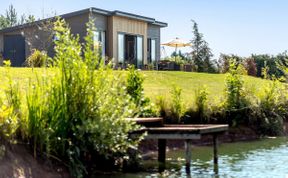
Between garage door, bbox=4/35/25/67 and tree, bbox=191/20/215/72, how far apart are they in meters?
11.7

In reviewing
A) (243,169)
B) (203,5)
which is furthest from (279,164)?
(203,5)

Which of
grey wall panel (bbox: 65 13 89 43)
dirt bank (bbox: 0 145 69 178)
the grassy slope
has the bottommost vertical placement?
dirt bank (bbox: 0 145 69 178)

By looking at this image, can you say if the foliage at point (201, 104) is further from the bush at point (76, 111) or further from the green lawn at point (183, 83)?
the bush at point (76, 111)

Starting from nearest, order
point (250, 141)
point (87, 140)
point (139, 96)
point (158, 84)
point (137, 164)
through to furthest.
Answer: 1. point (87, 140)
2. point (137, 164)
3. point (139, 96)
4. point (250, 141)
5. point (158, 84)

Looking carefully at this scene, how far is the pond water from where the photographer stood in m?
10.5

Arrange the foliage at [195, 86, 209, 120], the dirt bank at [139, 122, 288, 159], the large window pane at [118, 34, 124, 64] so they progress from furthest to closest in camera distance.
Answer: the large window pane at [118, 34, 124, 64] < the foliage at [195, 86, 209, 120] < the dirt bank at [139, 122, 288, 159]

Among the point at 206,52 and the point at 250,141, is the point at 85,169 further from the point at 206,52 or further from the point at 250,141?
the point at 206,52

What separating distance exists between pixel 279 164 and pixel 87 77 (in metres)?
4.75

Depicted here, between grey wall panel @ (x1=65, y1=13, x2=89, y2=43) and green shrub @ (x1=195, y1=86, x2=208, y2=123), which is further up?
grey wall panel @ (x1=65, y1=13, x2=89, y2=43)

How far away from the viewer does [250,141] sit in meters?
16.0

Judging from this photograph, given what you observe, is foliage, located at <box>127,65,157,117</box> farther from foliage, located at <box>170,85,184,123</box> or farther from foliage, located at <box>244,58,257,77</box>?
foliage, located at <box>244,58,257,77</box>

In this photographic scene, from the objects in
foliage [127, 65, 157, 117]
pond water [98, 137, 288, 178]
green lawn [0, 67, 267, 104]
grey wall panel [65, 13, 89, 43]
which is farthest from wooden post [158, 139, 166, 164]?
grey wall panel [65, 13, 89, 43]

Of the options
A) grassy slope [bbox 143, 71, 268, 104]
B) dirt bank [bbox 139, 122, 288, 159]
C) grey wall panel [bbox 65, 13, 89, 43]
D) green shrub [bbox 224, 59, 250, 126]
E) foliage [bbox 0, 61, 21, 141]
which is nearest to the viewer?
foliage [bbox 0, 61, 21, 141]

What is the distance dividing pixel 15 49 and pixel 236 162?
897 inches
